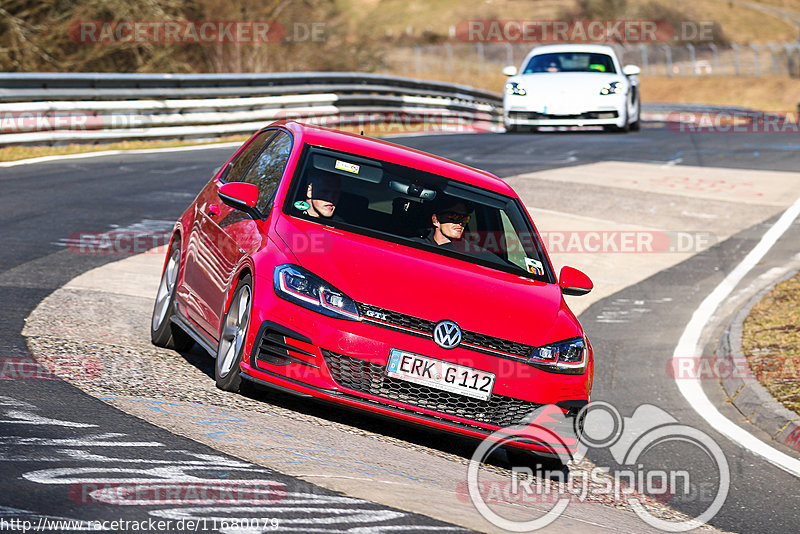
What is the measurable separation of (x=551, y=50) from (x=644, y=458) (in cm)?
1728

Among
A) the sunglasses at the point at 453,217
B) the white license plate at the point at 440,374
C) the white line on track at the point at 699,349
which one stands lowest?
the white line on track at the point at 699,349

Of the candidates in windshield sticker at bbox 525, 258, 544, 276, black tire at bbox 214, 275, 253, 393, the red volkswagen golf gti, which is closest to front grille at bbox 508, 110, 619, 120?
the red volkswagen golf gti

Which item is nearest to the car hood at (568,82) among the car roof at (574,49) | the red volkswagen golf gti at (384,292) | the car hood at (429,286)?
the car roof at (574,49)

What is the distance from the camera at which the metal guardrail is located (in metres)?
18.9

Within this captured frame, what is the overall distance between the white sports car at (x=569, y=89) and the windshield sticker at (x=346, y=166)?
15.8 meters

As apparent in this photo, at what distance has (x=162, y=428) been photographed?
19.1 ft

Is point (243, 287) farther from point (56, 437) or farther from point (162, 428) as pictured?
point (56, 437)

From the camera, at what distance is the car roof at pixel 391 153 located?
761 centimetres

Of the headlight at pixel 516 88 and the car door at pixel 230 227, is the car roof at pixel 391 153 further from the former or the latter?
the headlight at pixel 516 88

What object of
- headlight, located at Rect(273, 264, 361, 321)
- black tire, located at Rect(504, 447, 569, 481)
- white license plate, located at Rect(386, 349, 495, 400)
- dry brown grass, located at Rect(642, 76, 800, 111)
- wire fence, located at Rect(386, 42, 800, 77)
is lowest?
dry brown grass, located at Rect(642, 76, 800, 111)

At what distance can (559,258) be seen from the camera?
13.8m

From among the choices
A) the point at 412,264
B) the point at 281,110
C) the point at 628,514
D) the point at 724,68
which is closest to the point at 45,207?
the point at 412,264

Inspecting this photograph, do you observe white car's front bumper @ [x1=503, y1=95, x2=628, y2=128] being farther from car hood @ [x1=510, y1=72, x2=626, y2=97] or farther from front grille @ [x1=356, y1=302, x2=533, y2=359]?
front grille @ [x1=356, y1=302, x2=533, y2=359]

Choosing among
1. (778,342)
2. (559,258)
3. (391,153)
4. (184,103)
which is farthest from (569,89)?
(391,153)
